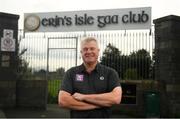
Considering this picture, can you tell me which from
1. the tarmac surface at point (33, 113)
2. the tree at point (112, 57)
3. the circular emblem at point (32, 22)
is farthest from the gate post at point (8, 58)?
the tree at point (112, 57)

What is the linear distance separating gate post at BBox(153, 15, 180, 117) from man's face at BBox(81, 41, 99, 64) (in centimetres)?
1035

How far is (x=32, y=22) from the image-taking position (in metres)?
18.8

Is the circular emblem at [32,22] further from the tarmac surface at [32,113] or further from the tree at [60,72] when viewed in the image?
the tarmac surface at [32,113]

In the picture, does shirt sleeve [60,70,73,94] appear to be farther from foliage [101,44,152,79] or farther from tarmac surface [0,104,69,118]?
foliage [101,44,152,79]

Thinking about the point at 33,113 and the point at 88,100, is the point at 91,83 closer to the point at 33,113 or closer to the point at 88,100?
the point at 88,100

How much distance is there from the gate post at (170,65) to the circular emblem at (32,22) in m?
6.17

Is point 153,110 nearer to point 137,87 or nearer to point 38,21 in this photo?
point 137,87

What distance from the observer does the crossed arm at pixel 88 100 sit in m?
4.16

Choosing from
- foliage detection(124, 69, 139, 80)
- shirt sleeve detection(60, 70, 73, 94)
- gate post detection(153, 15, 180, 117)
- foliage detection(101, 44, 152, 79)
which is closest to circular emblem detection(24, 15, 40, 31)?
foliage detection(101, 44, 152, 79)

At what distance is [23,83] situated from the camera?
1591 cm

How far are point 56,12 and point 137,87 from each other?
5936 millimetres

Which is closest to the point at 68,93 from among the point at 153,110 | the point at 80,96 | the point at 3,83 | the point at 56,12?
the point at 80,96

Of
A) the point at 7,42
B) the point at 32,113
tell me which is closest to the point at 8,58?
the point at 7,42

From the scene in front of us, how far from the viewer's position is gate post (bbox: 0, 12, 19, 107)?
15289mm
